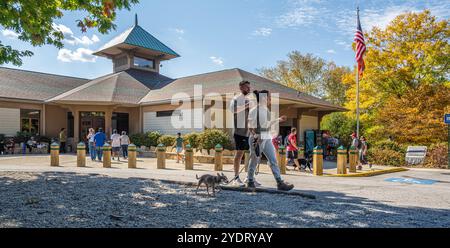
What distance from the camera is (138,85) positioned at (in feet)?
83.9

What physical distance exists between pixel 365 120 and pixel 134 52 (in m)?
20.5

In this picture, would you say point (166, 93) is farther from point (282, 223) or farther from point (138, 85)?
point (282, 223)

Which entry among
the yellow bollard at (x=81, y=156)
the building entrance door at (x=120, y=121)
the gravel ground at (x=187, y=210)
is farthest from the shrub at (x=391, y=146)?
the building entrance door at (x=120, y=121)

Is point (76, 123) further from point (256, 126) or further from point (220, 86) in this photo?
point (256, 126)

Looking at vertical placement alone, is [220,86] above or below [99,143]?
above

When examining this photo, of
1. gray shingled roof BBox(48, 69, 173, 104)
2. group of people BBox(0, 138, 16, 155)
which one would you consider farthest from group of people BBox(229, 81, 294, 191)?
group of people BBox(0, 138, 16, 155)

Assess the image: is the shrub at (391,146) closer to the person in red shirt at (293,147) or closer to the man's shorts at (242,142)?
the person in red shirt at (293,147)

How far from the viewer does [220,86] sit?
19.5 m

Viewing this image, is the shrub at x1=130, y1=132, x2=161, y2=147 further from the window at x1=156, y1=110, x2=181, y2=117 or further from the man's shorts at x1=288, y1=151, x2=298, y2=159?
the man's shorts at x1=288, y1=151, x2=298, y2=159

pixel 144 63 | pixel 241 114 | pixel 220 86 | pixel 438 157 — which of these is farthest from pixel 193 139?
pixel 144 63

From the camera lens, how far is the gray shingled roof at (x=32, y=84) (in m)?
22.1

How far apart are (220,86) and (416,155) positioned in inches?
457

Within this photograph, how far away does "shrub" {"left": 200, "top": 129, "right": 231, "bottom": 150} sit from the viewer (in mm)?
16875

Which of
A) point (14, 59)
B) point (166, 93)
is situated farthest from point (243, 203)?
point (166, 93)
